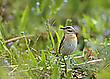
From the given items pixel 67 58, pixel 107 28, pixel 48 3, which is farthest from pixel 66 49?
pixel 48 3

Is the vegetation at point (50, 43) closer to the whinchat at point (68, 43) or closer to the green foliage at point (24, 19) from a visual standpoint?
the green foliage at point (24, 19)

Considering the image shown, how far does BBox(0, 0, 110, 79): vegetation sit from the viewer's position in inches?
106

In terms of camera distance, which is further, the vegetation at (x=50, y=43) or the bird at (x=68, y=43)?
the bird at (x=68, y=43)

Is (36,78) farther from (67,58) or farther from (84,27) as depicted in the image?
(84,27)

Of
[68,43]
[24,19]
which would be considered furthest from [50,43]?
[24,19]

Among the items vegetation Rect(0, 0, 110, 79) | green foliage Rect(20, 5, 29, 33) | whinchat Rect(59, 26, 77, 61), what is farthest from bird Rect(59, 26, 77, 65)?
green foliage Rect(20, 5, 29, 33)

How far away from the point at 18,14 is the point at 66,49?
1893mm

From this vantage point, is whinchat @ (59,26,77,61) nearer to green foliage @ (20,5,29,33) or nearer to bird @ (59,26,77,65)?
bird @ (59,26,77,65)

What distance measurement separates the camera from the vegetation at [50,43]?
106 inches

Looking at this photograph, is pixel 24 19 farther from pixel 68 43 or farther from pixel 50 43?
pixel 68 43

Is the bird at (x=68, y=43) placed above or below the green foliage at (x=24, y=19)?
below

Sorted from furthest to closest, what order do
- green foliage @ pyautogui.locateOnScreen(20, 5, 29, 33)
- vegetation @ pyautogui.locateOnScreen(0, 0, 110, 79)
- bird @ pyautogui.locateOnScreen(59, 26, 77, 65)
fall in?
green foliage @ pyautogui.locateOnScreen(20, 5, 29, 33), bird @ pyautogui.locateOnScreen(59, 26, 77, 65), vegetation @ pyautogui.locateOnScreen(0, 0, 110, 79)

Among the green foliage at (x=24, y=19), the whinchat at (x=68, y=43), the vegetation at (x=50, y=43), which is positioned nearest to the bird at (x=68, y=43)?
the whinchat at (x=68, y=43)

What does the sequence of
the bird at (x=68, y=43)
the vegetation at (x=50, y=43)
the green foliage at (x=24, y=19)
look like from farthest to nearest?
1. the green foliage at (x=24, y=19)
2. the bird at (x=68, y=43)
3. the vegetation at (x=50, y=43)
